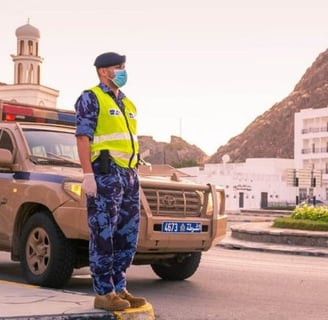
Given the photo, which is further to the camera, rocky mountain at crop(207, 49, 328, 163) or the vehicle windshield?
rocky mountain at crop(207, 49, 328, 163)

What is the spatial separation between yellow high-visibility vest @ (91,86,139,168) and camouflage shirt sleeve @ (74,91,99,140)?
1.6 inches

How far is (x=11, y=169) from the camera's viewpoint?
30.9 ft

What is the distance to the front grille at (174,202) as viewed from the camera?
866 centimetres

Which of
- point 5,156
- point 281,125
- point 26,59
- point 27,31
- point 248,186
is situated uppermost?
point 27,31

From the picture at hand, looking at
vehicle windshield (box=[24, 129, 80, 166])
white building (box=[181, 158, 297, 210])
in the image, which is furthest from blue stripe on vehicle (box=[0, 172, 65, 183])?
white building (box=[181, 158, 297, 210])

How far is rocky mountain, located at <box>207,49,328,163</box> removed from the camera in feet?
560

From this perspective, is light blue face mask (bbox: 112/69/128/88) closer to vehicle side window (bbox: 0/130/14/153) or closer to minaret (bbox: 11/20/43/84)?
vehicle side window (bbox: 0/130/14/153)

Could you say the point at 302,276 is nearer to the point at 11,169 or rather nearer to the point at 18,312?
the point at 11,169

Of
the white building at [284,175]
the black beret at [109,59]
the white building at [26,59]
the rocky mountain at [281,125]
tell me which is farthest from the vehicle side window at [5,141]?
the rocky mountain at [281,125]

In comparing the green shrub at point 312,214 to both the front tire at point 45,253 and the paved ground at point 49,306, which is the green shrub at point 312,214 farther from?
the paved ground at point 49,306

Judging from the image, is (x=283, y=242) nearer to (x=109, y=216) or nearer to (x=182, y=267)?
(x=182, y=267)

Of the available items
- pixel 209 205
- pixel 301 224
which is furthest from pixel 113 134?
pixel 301 224

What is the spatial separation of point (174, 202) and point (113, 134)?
8.82 feet

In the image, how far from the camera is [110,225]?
6.24 metres
